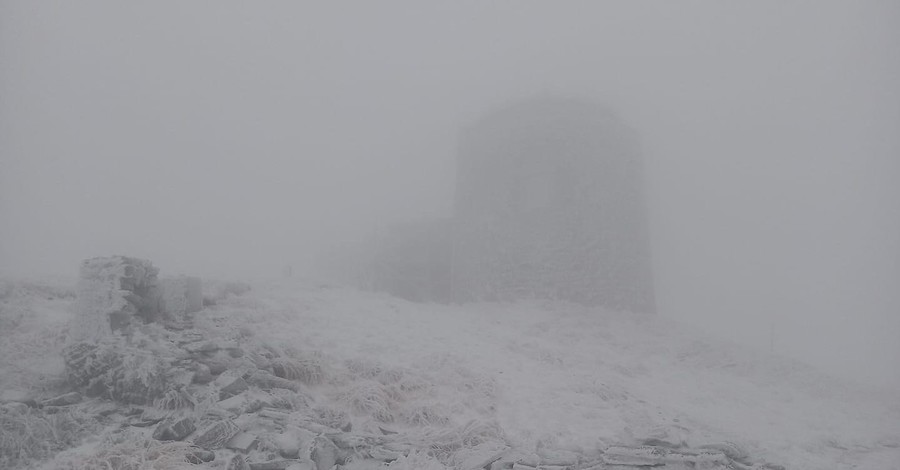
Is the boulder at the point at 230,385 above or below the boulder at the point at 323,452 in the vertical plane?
above

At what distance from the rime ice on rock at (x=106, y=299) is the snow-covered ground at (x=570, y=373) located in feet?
Result: 1.85

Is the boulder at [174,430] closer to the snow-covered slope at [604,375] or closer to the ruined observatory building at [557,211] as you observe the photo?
the snow-covered slope at [604,375]

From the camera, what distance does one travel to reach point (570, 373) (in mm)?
9156

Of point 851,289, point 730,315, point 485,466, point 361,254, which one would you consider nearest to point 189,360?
point 485,466

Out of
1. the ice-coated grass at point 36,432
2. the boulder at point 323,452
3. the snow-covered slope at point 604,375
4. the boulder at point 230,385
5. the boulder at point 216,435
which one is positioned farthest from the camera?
the snow-covered slope at point 604,375

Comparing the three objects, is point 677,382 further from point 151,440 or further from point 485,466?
point 151,440

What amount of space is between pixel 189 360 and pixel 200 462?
2.23 m

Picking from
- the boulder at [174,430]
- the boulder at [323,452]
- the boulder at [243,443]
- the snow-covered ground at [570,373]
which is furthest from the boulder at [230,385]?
the snow-covered ground at [570,373]

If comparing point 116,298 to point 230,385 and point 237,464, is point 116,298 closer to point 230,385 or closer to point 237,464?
point 230,385

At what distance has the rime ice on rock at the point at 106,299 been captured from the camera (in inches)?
261

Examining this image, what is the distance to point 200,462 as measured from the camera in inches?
175

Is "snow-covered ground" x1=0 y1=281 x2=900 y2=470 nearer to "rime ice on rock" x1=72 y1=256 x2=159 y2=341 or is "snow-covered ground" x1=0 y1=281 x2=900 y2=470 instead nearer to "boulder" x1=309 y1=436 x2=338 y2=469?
"rime ice on rock" x1=72 y1=256 x2=159 y2=341

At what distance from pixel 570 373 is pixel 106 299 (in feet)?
23.2

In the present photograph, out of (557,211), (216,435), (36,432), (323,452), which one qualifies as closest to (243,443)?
(216,435)
